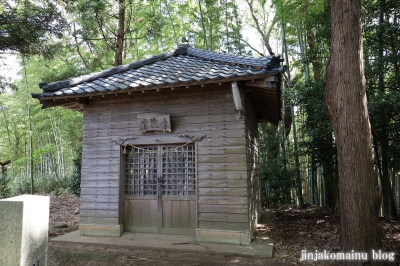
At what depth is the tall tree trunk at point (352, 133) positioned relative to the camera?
3.97 meters

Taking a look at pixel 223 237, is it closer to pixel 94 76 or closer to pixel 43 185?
pixel 94 76

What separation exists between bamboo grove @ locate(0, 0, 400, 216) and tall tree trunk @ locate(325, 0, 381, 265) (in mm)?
2320

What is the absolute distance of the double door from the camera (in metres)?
5.91

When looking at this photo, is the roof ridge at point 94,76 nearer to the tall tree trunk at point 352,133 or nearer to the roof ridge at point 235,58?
the roof ridge at point 235,58

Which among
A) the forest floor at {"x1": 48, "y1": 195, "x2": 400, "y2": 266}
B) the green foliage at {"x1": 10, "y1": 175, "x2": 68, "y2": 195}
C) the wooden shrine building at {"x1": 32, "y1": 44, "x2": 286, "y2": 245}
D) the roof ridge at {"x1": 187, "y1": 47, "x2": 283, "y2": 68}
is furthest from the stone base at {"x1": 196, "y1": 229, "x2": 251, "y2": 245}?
the green foliage at {"x1": 10, "y1": 175, "x2": 68, "y2": 195}

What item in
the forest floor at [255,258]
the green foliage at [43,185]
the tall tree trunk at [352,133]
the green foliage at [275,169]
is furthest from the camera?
the green foliage at [43,185]

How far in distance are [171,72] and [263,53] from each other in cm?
1068

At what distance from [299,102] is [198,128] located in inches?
144

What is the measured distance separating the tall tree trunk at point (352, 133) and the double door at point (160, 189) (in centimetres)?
295

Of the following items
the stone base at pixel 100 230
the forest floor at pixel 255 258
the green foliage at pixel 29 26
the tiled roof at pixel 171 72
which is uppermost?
the green foliage at pixel 29 26

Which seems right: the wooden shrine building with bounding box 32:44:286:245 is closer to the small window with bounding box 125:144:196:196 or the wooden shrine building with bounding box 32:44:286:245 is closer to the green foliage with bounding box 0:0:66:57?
the small window with bounding box 125:144:196:196

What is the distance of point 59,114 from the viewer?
15594 mm

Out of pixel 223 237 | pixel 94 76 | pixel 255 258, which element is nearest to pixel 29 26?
pixel 94 76

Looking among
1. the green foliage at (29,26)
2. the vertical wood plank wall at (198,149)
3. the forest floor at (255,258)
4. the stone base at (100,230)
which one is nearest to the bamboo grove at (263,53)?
the green foliage at (29,26)
